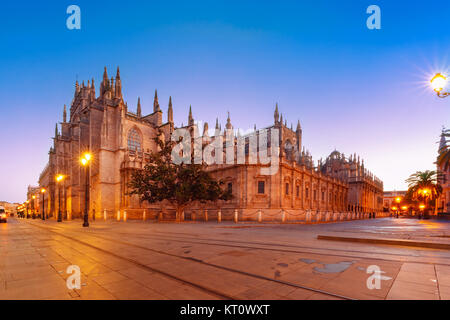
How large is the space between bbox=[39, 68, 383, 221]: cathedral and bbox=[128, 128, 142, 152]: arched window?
17cm

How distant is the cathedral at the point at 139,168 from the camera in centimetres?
2873

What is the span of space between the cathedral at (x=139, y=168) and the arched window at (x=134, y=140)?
17cm

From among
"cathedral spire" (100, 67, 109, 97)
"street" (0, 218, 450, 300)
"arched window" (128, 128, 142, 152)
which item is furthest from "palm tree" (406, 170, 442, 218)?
"cathedral spire" (100, 67, 109, 97)

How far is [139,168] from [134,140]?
870 centimetres

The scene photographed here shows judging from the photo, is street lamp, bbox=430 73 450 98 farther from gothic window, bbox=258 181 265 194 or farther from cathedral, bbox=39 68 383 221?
gothic window, bbox=258 181 265 194

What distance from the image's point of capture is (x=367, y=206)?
201 ft

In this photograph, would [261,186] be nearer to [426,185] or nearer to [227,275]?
[227,275]

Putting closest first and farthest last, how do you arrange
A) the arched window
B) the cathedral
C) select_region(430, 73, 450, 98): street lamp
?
select_region(430, 73, 450, 98): street lamp < the cathedral < the arched window

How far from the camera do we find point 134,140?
40.4m

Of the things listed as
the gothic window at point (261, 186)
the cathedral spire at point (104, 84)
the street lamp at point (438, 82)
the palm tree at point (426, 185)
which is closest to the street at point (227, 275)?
the street lamp at point (438, 82)

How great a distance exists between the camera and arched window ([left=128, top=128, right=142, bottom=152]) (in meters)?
39.8

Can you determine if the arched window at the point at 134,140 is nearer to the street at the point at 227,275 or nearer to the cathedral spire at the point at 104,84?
the cathedral spire at the point at 104,84
